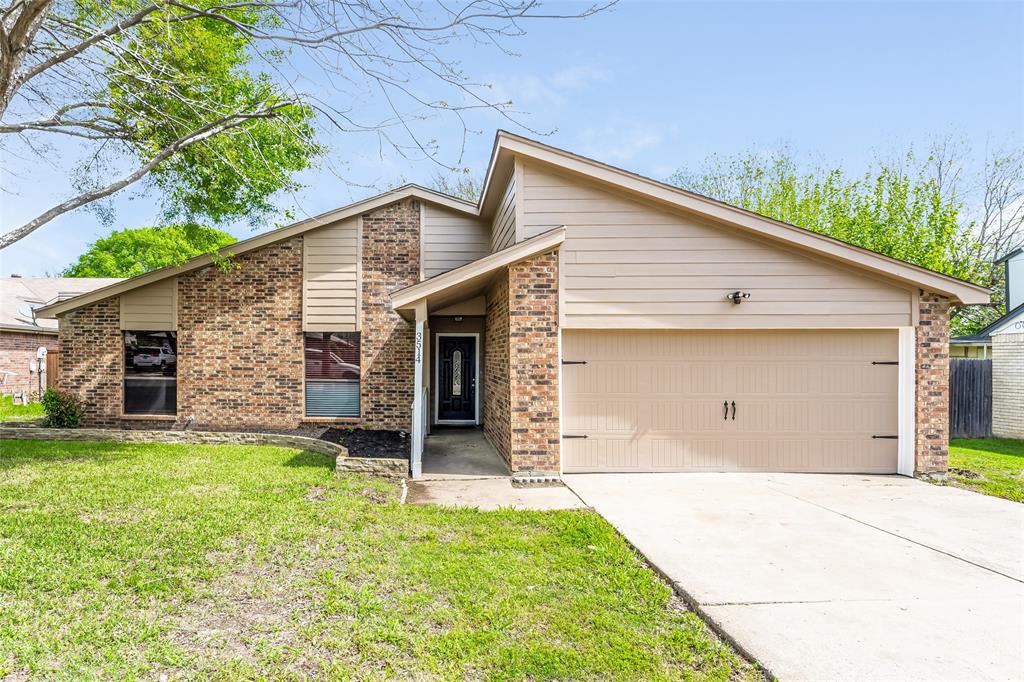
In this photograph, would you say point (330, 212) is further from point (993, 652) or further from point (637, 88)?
point (993, 652)

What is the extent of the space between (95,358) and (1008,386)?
1932 centimetres

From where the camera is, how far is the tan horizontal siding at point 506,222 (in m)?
7.80

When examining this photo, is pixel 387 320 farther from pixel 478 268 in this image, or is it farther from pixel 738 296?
pixel 738 296

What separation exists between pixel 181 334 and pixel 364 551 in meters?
8.48

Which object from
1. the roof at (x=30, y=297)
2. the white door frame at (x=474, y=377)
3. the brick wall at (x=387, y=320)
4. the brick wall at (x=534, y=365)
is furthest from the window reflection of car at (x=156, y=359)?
the brick wall at (x=534, y=365)

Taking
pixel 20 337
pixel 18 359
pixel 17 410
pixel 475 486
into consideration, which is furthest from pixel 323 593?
pixel 20 337

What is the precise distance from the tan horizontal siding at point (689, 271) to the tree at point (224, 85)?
242 centimetres

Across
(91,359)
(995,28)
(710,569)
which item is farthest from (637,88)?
(91,359)

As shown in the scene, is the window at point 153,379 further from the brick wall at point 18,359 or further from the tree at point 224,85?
the brick wall at point 18,359

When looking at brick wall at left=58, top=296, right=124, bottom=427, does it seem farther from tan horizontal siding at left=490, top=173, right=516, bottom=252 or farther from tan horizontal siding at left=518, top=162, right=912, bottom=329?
tan horizontal siding at left=518, top=162, right=912, bottom=329

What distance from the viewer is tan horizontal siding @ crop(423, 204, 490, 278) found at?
34.7 feet

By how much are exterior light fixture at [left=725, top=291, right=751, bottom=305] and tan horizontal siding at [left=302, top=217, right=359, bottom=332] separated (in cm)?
702

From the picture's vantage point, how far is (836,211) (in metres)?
19.5

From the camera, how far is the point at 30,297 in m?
19.6
